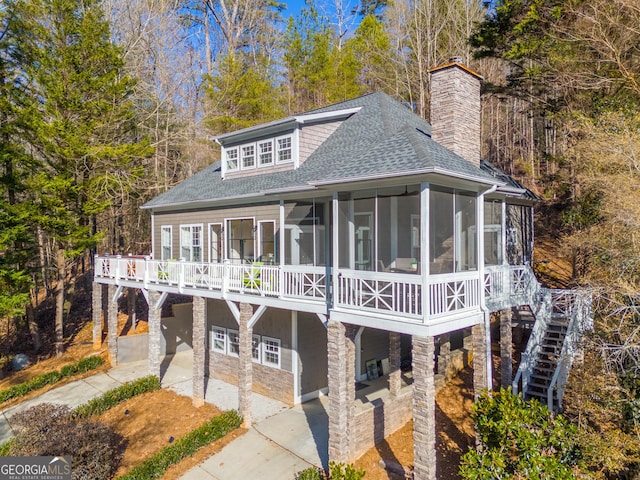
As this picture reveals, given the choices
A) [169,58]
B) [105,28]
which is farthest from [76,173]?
[169,58]

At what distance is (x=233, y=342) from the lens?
15227 mm

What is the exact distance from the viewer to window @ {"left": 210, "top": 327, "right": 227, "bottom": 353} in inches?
612

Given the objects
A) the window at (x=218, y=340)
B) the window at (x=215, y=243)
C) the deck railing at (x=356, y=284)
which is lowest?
the window at (x=218, y=340)

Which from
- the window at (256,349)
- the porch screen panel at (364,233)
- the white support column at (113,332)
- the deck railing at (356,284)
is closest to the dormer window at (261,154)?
the deck railing at (356,284)

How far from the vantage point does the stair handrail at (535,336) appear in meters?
10.4

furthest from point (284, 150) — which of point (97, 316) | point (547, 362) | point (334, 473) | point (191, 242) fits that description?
point (97, 316)

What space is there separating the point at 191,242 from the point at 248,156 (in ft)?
14.7

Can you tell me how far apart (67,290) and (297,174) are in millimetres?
21240

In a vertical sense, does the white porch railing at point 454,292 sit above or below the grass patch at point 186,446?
above

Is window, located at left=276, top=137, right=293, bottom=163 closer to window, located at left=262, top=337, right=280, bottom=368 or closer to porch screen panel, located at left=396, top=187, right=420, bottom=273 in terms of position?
porch screen panel, located at left=396, top=187, right=420, bottom=273

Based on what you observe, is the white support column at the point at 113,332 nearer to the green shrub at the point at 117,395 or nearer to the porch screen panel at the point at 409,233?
the green shrub at the point at 117,395

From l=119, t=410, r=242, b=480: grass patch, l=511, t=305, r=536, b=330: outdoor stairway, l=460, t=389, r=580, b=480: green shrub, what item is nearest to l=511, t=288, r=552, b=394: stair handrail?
l=511, t=305, r=536, b=330: outdoor stairway

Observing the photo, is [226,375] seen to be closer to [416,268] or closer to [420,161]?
[416,268]

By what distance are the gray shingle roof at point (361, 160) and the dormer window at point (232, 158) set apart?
1.94ft
